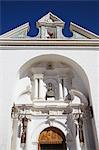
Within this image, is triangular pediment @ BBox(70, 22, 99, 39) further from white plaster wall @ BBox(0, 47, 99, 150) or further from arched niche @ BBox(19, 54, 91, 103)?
arched niche @ BBox(19, 54, 91, 103)

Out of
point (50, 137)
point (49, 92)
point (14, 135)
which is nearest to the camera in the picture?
point (14, 135)

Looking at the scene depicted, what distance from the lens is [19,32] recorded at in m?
15.1

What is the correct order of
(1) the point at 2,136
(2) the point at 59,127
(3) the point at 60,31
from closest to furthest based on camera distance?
(1) the point at 2,136
(2) the point at 59,127
(3) the point at 60,31

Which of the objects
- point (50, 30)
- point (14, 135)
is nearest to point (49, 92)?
point (14, 135)

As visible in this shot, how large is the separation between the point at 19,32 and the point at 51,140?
5746 mm

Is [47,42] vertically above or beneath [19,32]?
beneath

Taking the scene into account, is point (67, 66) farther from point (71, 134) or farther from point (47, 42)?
point (71, 134)

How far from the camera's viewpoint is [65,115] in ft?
44.0

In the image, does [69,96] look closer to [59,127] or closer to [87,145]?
[59,127]

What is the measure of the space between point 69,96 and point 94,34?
3429 mm

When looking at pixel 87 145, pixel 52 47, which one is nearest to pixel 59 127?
pixel 87 145

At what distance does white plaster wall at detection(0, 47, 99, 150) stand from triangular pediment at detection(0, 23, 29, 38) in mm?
937

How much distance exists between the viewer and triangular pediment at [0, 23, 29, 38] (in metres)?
14.9

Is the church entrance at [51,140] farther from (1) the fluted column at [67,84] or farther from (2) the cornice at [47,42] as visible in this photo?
(2) the cornice at [47,42]
